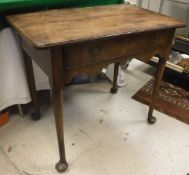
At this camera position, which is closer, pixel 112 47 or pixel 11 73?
pixel 112 47

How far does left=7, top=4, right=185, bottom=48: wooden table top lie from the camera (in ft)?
2.68

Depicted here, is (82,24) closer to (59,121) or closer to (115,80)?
(59,121)

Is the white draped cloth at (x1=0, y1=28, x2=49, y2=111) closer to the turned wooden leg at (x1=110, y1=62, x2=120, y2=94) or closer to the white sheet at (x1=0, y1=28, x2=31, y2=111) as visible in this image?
the white sheet at (x1=0, y1=28, x2=31, y2=111)

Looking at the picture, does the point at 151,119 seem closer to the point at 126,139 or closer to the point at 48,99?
the point at 126,139

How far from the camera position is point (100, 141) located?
1.33 m

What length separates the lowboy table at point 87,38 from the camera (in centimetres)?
83

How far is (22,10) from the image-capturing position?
110cm

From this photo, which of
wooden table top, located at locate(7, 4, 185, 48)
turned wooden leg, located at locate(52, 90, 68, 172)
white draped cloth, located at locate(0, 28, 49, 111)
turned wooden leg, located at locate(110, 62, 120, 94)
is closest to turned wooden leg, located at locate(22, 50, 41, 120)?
white draped cloth, located at locate(0, 28, 49, 111)

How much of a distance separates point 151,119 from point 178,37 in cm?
89

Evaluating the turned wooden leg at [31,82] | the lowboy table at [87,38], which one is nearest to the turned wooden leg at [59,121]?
the lowboy table at [87,38]

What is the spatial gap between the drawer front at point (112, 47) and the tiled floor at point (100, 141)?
55 centimetres

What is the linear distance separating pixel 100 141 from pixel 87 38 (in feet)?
2.30

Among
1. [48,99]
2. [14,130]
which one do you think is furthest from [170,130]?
[14,130]

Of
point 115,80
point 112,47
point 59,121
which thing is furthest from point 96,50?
point 115,80
